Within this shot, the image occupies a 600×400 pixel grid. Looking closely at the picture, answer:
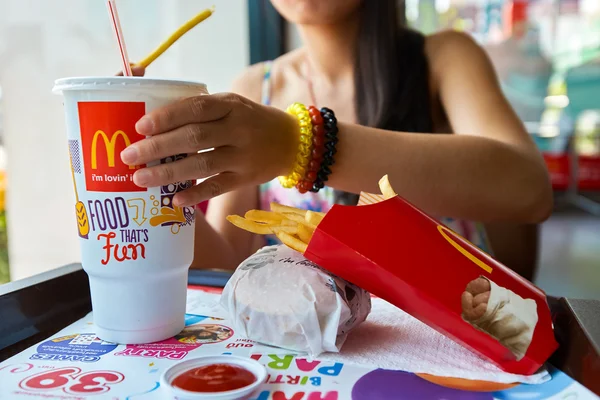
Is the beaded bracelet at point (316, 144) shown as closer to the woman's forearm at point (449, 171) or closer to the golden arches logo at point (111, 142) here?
the woman's forearm at point (449, 171)

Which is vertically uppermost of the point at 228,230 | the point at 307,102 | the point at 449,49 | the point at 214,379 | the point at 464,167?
the point at 449,49

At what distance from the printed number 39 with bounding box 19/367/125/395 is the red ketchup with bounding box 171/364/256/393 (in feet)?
0.23

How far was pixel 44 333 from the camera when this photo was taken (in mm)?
602

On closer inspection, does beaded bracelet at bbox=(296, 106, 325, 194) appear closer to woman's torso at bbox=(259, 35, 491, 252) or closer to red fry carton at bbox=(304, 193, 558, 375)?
red fry carton at bbox=(304, 193, 558, 375)

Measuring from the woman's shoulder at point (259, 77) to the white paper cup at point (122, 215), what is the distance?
1.03 meters

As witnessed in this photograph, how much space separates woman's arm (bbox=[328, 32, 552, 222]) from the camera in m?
0.79

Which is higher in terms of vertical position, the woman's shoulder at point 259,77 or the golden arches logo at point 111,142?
the woman's shoulder at point 259,77

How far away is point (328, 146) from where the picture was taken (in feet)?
2.42

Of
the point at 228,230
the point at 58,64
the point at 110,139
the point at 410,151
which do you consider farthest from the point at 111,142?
the point at 58,64

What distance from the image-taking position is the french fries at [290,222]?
1.77 ft

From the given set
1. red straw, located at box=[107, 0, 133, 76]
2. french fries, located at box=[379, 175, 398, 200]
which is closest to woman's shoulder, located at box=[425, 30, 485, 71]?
french fries, located at box=[379, 175, 398, 200]

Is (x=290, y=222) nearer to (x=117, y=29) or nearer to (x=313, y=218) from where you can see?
(x=313, y=218)

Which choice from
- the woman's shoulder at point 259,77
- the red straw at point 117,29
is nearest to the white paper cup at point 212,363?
the red straw at point 117,29

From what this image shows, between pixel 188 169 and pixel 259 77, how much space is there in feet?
3.64
